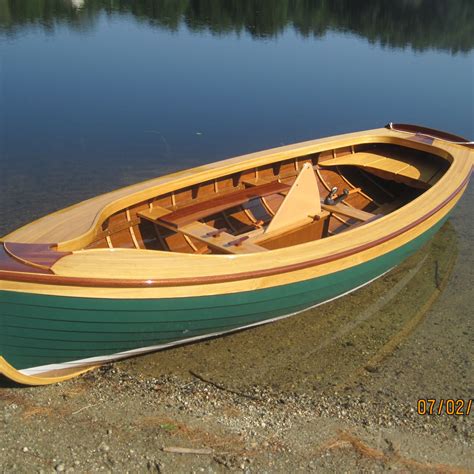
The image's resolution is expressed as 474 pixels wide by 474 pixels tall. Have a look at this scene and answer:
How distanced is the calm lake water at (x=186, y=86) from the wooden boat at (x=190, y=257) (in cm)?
220

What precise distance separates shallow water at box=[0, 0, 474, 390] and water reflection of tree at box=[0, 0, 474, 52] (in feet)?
0.69

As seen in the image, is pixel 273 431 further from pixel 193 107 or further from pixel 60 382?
pixel 193 107

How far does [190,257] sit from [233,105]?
40.7 feet

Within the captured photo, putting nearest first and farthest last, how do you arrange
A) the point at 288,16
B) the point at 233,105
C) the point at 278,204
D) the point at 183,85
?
1. the point at 278,204
2. the point at 233,105
3. the point at 183,85
4. the point at 288,16

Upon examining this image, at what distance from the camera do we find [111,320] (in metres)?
5.55

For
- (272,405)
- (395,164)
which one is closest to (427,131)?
(395,164)

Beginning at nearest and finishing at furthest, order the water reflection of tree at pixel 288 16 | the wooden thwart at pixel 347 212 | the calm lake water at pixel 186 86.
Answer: the wooden thwart at pixel 347 212 < the calm lake water at pixel 186 86 < the water reflection of tree at pixel 288 16

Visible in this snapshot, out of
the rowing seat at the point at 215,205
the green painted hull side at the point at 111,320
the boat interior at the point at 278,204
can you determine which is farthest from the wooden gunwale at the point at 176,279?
the rowing seat at the point at 215,205

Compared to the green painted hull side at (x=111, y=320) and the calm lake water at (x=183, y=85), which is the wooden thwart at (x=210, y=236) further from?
the calm lake water at (x=183, y=85)

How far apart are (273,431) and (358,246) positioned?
8.10 ft

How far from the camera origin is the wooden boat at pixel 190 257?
17.6 ft
